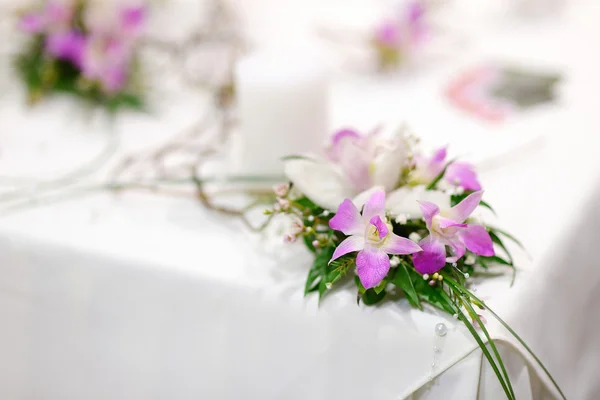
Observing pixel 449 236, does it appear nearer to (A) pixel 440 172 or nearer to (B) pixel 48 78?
(A) pixel 440 172

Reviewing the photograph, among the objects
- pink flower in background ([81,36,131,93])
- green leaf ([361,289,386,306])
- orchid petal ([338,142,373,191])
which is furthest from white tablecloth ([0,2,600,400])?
pink flower in background ([81,36,131,93])

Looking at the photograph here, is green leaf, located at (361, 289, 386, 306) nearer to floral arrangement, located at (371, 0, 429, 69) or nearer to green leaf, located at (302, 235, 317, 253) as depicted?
green leaf, located at (302, 235, 317, 253)

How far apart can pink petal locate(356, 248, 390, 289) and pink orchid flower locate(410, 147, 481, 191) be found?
0.38ft

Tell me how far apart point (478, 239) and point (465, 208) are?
35 mm

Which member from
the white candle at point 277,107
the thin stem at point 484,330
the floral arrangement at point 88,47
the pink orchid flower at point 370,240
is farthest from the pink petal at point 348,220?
the floral arrangement at point 88,47

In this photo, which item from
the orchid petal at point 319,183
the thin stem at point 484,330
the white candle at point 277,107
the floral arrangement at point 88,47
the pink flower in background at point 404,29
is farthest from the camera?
the pink flower in background at point 404,29

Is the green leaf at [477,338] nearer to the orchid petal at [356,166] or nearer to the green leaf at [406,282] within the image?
the green leaf at [406,282]

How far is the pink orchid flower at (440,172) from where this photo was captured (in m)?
0.63

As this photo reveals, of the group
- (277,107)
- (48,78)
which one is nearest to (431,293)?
(277,107)

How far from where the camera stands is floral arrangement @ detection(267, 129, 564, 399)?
0.54m

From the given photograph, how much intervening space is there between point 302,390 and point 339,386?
0.05 metres

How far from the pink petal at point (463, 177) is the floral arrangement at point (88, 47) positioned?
0.69m

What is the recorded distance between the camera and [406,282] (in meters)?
0.57

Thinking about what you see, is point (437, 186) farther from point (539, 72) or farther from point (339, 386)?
point (539, 72)
